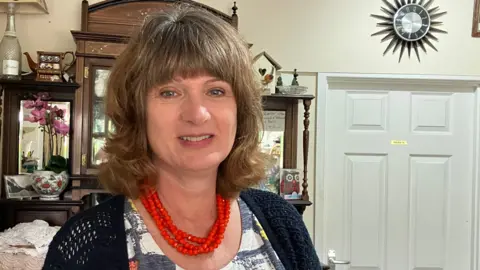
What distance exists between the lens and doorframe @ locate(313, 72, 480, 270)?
112 inches

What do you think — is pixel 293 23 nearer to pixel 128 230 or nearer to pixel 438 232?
pixel 438 232

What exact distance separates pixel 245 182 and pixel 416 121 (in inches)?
87.1

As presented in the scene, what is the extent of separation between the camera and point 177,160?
2.76 feet

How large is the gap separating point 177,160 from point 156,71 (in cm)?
15

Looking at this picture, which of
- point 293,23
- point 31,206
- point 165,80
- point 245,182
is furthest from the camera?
point 293,23

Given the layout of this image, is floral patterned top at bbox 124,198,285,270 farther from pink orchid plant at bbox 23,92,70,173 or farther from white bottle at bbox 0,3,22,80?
white bottle at bbox 0,3,22,80

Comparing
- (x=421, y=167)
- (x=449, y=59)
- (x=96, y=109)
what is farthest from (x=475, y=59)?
(x=96, y=109)

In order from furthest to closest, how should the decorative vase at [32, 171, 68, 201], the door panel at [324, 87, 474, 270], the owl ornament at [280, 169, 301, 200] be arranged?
the door panel at [324, 87, 474, 270] < the owl ornament at [280, 169, 301, 200] < the decorative vase at [32, 171, 68, 201]

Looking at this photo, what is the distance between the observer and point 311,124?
2855 mm

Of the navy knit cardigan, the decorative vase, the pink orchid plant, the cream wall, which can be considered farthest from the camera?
the cream wall

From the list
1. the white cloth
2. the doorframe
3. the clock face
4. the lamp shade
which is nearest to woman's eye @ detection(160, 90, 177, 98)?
the white cloth

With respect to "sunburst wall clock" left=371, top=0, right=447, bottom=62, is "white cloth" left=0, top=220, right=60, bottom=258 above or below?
below

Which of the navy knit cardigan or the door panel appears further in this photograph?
the door panel

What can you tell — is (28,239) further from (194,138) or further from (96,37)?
(194,138)
